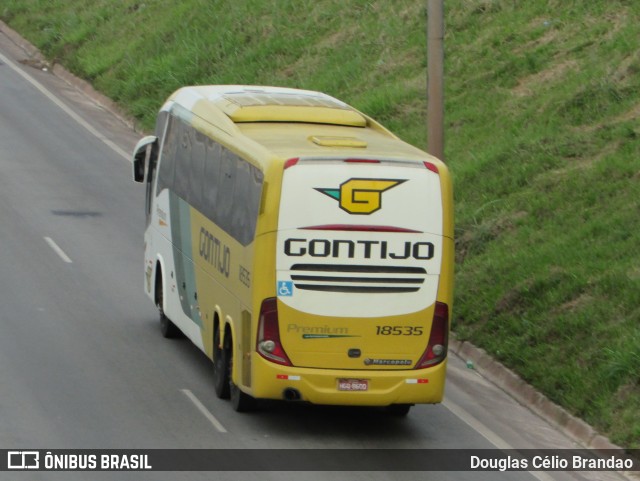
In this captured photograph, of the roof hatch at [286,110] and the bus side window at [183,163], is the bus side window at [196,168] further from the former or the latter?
the roof hatch at [286,110]

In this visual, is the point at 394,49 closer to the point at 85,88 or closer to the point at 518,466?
the point at 85,88

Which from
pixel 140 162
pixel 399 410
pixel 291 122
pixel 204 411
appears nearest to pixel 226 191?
pixel 291 122

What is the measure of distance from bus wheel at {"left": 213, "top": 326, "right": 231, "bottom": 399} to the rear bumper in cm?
122

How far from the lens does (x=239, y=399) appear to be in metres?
16.0

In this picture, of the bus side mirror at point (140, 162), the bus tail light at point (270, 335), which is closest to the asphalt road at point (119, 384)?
the bus tail light at point (270, 335)

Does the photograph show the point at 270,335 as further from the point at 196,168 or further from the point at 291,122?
the point at 196,168

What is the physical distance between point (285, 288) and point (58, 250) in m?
8.95

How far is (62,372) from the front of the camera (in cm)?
1708

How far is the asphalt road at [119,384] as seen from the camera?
15.0 m

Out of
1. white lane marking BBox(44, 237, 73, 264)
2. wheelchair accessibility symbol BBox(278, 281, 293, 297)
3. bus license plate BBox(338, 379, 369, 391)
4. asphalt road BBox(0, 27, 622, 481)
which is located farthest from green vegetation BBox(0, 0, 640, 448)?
white lane marking BBox(44, 237, 73, 264)

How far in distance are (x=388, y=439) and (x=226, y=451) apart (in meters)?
1.99

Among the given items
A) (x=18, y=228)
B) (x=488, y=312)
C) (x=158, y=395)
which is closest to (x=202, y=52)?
(x=18, y=228)

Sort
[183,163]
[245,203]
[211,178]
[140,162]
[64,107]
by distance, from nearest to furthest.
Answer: [245,203] < [211,178] < [183,163] < [140,162] < [64,107]

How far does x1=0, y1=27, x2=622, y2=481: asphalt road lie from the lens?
1495 cm
